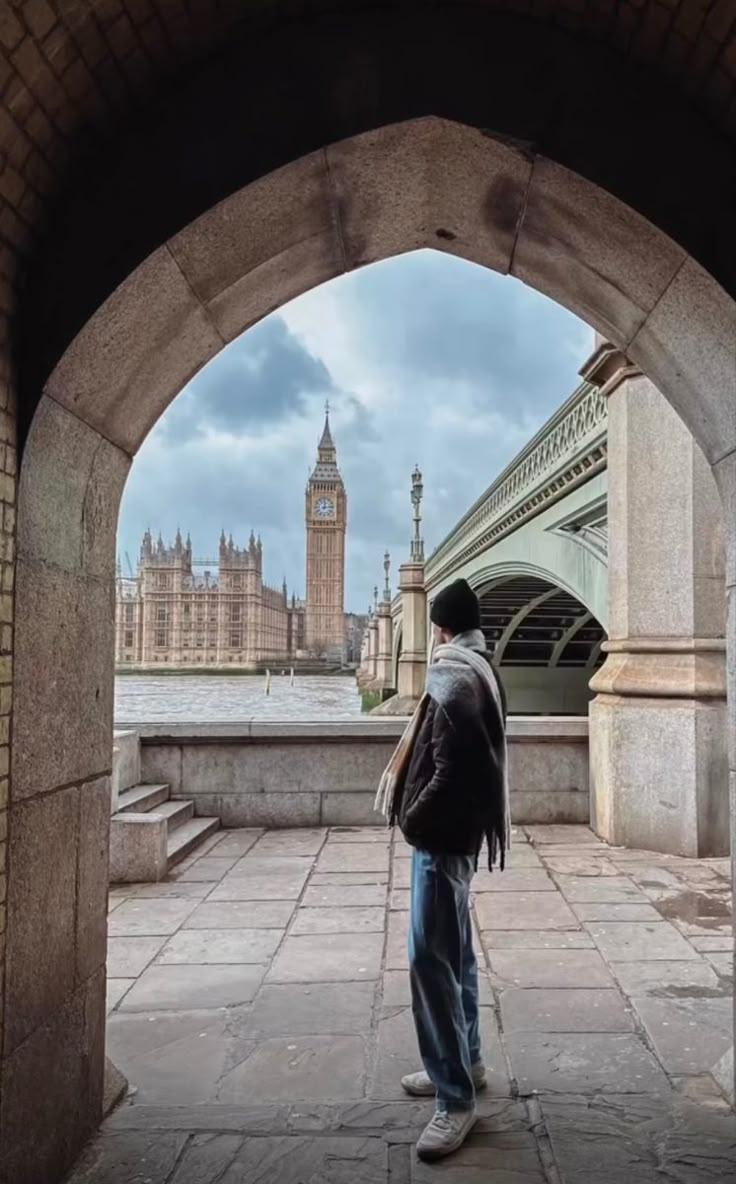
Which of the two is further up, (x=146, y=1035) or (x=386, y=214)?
(x=386, y=214)

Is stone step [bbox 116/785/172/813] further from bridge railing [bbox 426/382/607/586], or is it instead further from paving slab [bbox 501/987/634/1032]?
bridge railing [bbox 426/382/607/586]

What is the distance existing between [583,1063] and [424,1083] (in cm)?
63

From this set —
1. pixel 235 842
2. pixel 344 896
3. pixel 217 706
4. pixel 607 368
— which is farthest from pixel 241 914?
pixel 217 706

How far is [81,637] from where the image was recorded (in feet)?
8.98

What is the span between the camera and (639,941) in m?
4.43

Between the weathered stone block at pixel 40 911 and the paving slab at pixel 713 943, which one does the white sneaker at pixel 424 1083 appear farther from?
the paving slab at pixel 713 943

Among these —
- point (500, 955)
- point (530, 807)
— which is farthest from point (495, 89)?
point (530, 807)

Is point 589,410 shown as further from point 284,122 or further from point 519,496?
point 284,122

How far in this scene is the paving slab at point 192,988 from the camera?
3.73m

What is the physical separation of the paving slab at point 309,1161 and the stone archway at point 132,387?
1.81ft

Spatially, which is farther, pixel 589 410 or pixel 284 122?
pixel 589 410

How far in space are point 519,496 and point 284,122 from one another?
13.1 m

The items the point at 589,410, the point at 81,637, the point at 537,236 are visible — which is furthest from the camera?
the point at 589,410

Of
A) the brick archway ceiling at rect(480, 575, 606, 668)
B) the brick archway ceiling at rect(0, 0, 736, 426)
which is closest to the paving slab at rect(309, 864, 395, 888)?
the brick archway ceiling at rect(0, 0, 736, 426)
